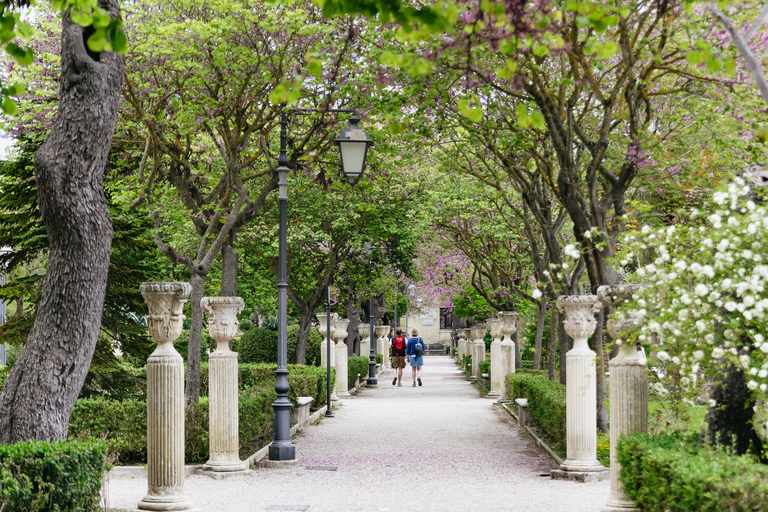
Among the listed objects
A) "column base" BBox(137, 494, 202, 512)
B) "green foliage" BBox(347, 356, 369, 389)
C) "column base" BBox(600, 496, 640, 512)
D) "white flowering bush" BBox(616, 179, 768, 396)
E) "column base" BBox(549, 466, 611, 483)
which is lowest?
"green foliage" BBox(347, 356, 369, 389)

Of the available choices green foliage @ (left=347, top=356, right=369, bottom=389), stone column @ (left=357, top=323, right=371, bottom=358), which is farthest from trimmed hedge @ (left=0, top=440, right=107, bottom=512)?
stone column @ (left=357, top=323, right=371, bottom=358)

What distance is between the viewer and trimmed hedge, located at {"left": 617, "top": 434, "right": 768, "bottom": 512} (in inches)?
180

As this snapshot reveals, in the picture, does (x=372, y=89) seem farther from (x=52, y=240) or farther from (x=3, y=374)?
(x=3, y=374)

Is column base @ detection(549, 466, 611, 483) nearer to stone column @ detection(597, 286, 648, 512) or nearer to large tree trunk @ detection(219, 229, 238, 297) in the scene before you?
stone column @ detection(597, 286, 648, 512)

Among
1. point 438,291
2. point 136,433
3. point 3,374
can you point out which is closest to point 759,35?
point 136,433

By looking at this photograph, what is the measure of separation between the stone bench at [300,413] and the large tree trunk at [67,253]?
31.9 ft

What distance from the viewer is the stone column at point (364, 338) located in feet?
120

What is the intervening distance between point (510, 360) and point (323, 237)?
6.18 m

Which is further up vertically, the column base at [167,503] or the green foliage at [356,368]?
the column base at [167,503]

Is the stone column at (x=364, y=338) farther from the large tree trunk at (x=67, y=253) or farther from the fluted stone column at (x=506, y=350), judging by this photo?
the large tree trunk at (x=67, y=253)

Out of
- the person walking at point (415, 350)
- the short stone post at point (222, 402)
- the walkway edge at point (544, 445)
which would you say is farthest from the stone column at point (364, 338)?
the short stone post at point (222, 402)

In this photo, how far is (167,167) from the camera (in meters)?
18.4

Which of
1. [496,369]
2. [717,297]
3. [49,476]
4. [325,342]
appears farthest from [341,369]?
[717,297]

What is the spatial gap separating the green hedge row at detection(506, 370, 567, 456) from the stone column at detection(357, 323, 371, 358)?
18.2 metres
